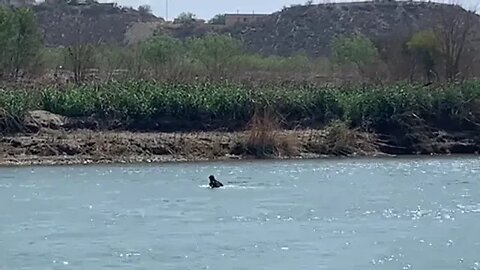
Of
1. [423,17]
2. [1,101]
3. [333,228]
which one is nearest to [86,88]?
[1,101]

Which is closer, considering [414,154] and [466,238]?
[466,238]

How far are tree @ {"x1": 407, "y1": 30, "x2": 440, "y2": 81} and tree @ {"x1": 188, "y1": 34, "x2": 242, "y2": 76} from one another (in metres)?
10.4

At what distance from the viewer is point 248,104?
51.8 metres

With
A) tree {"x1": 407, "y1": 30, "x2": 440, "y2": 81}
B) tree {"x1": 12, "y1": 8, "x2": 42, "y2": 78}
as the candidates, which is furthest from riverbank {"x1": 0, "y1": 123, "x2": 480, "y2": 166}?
tree {"x1": 407, "y1": 30, "x2": 440, "y2": 81}

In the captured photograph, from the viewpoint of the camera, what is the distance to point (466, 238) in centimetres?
2689

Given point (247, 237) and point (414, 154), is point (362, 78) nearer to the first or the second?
point (414, 154)

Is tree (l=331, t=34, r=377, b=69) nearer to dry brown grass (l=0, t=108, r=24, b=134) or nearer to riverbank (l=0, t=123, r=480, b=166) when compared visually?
riverbank (l=0, t=123, r=480, b=166)

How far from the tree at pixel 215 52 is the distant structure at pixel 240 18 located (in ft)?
134

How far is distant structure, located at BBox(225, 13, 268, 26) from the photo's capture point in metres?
118

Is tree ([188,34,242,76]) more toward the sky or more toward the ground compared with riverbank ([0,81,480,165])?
more toward the sky

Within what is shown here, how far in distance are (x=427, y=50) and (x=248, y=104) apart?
Result: 1634 centimetres

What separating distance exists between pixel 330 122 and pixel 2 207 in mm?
21457

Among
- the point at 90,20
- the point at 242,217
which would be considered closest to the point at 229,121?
the point at 242,217

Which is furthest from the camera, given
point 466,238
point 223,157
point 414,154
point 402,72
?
point 402,72
